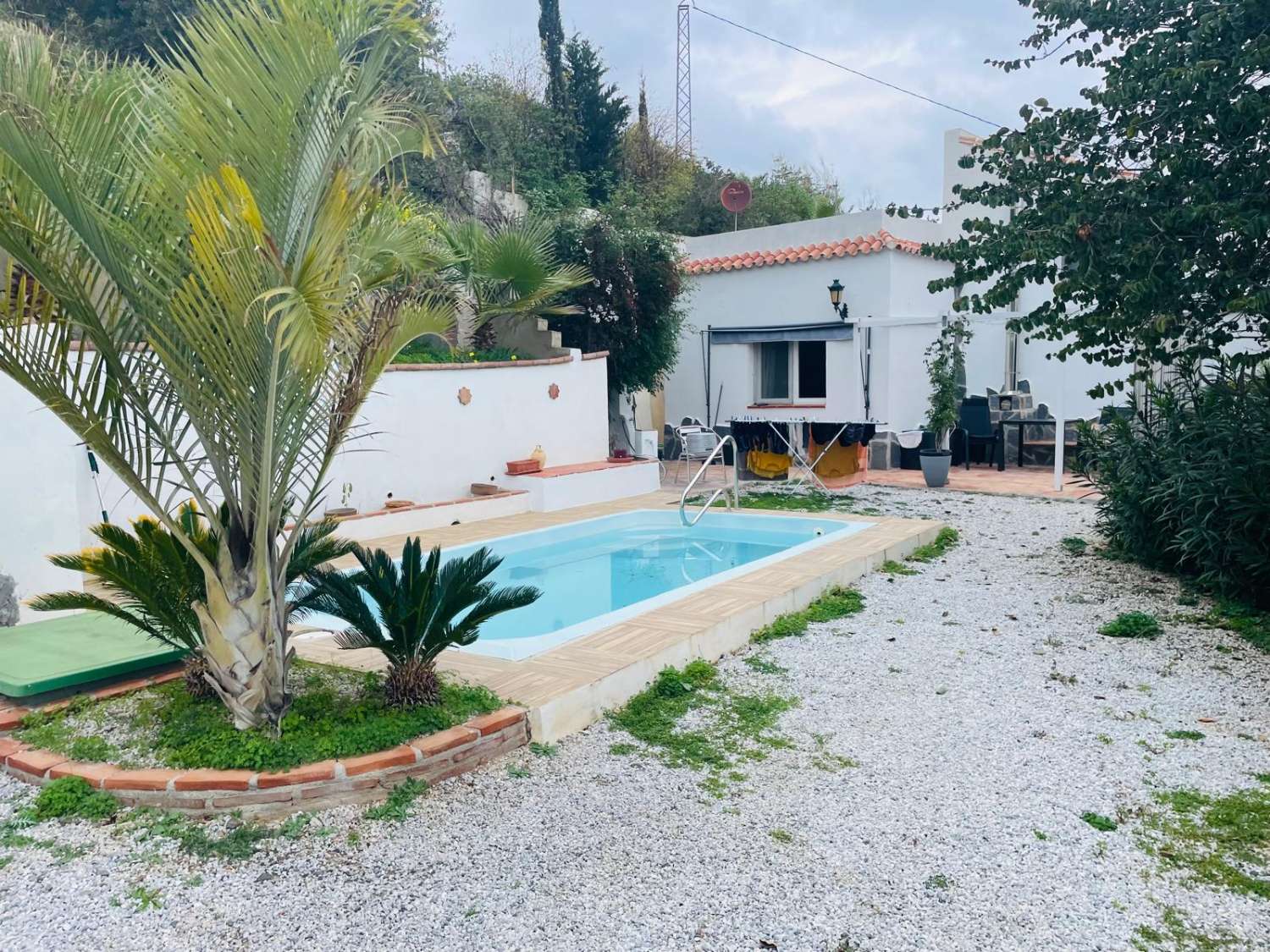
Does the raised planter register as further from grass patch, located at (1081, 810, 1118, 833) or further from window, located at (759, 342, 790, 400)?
grass patch, located at (1081, 810, 1118, 833)

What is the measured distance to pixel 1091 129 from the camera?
23.9 ft

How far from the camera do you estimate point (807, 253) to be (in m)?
15.9

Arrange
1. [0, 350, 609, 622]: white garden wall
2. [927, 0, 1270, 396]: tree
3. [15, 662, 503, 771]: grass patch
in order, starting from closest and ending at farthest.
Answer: [15, 662, 503, 771]: grass patch < [927, 0, 1270, 396]: tree < [0, 350, 609, 622]: white garden wall

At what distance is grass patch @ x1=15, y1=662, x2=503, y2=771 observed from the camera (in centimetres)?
396

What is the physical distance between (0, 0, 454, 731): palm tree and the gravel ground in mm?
963

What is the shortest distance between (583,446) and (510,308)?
2143 millimetres

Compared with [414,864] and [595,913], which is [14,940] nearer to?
[414,864]

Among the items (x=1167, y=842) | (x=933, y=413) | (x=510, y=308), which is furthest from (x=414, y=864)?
(x=933, y=413)

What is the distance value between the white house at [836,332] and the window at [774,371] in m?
0.02

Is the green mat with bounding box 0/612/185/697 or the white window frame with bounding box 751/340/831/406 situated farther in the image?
the white window frame with bounding box 751/340/831/406

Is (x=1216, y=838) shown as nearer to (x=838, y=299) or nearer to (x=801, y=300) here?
(x=838, y=299)

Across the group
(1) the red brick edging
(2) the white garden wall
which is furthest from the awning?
(1) the red brick edging

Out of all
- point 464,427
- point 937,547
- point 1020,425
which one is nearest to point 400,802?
point 937,547

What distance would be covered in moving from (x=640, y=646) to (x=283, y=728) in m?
2.09
